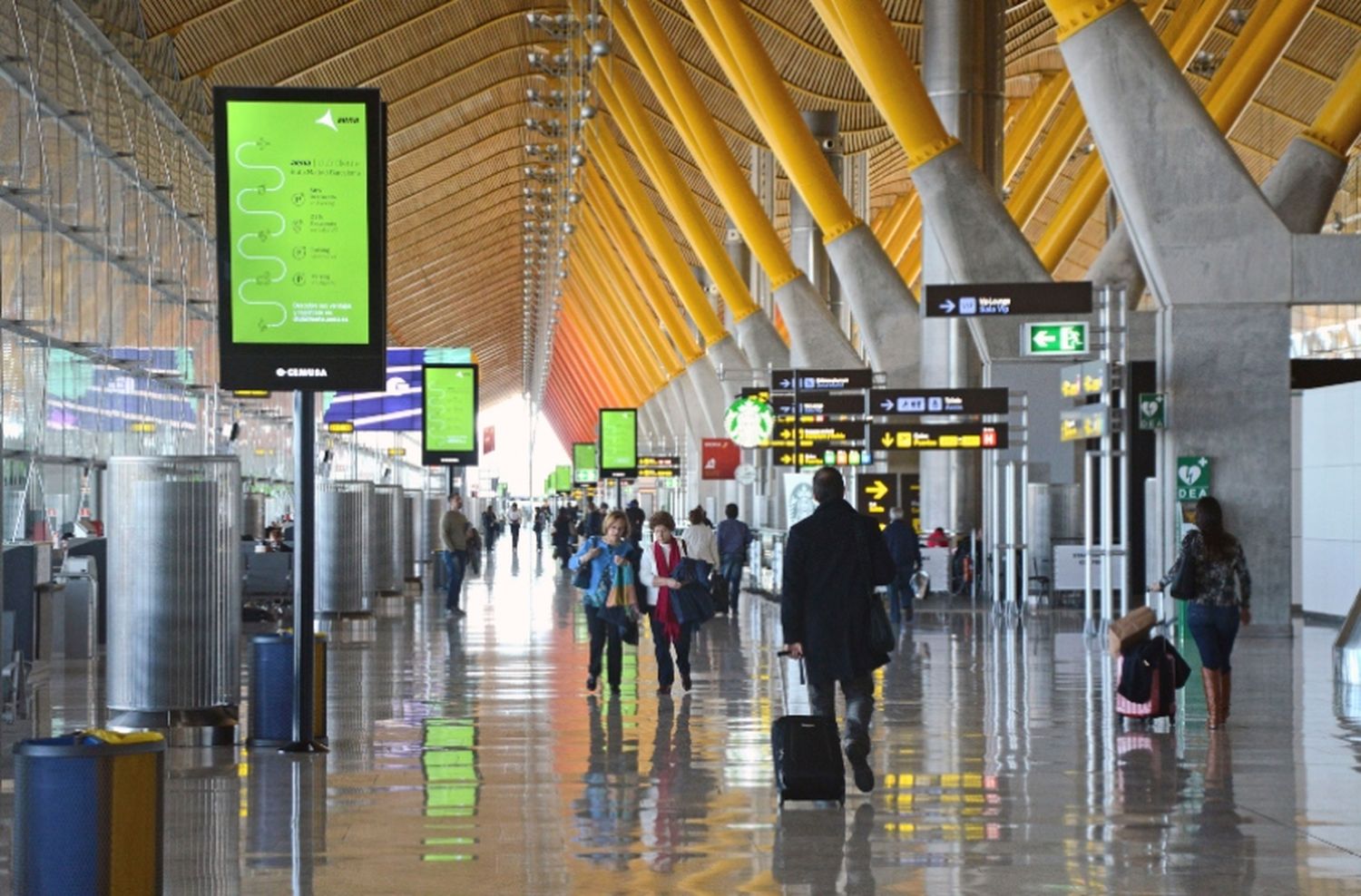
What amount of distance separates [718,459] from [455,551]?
1956cm

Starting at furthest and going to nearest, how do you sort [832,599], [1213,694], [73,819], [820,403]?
[820,403] → [1213,694] → [832,599] → [73,819]

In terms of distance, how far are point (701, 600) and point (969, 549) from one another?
16.8 metres

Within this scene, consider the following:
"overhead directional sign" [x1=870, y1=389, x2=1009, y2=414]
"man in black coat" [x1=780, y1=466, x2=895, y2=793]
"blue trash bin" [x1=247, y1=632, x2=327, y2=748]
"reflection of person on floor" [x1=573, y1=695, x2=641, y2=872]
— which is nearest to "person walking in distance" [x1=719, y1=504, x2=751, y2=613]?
"overhead directional sign" [x1=870, y1=389, x2=1009, y2=414]

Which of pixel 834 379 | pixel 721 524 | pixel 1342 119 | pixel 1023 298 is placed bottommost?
pixel 721 524

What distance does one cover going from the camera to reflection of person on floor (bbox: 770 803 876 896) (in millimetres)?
7508

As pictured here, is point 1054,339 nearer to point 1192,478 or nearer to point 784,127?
point 1192,478

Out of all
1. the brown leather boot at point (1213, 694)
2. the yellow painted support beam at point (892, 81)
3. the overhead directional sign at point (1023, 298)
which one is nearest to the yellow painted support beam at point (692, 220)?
the yellow painted support beam at point (892, 81)

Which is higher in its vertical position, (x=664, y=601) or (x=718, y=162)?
(x=718, y=162)

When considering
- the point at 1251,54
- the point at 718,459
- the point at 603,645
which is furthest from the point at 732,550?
the point at 718,459

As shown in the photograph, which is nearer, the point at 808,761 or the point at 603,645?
the point at 808,761

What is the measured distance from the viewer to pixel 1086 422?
23.0 metres

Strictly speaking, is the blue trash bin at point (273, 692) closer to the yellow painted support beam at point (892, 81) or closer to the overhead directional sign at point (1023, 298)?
the overhead directional sign at point (1023, 298)

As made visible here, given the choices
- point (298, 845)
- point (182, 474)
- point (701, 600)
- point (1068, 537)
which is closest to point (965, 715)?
point (701, 600)

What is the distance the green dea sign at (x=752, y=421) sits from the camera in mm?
36344
